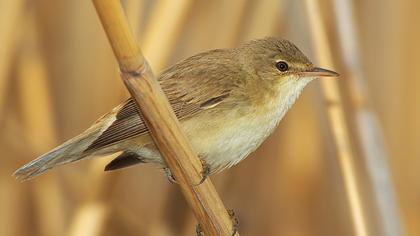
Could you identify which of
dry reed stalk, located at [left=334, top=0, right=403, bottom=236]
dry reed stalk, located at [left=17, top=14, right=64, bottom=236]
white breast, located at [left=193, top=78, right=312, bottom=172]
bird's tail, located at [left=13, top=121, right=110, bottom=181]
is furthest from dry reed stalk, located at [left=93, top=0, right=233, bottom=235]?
dry reed stalk, located at [left=17, top=14, right=64, bottom=236]

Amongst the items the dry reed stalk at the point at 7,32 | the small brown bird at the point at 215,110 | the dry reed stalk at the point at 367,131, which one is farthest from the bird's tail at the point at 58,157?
the dry reed stalk at the point at 367,131

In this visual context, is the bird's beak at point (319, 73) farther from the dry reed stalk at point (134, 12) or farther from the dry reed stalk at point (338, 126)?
the dry reed stalk at point (134, 12)

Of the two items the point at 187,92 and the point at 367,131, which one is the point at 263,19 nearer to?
the point at 187,92

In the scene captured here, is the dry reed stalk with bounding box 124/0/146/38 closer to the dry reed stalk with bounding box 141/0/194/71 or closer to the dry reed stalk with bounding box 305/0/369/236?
A: the dry reed stalk with bounding box 141/0/194/71

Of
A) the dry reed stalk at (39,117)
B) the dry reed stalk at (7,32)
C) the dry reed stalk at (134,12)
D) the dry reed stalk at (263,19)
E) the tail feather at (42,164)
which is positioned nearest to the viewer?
the tail feather at (42,164)

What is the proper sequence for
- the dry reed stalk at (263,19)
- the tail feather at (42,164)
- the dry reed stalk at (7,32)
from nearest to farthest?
the tail feather at (42,164), the dry reed stalk at (7,32), the dry reed stalk at (263,19)

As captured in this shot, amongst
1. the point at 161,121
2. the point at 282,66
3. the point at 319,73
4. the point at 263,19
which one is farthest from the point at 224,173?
the point at 161,121

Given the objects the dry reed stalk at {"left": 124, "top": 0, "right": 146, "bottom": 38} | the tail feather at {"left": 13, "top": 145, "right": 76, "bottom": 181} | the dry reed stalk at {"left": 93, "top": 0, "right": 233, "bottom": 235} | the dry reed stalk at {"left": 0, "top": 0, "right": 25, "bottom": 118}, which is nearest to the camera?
the dry reed stalk at {"left": 93, "top": 0, "right": 233, "bottom": 235}

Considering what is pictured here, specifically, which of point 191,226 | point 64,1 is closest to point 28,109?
point 64,1
